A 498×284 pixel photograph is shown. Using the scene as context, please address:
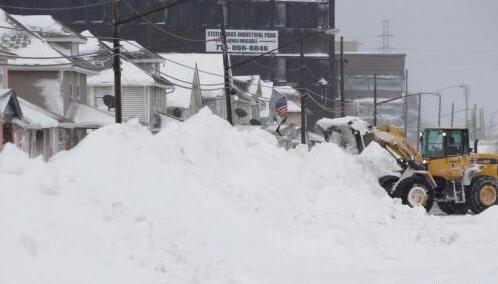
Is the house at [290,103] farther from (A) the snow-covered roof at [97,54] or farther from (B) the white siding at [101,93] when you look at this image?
(B) the white siding at [101,93]

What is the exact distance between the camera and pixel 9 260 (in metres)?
11.4

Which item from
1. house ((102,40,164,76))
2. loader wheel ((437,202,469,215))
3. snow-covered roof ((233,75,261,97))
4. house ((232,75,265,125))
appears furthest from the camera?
snow-covered roof ((233,75,261,97))

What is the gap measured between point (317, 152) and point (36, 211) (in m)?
15.7

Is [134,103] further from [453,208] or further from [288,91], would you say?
[288,91]

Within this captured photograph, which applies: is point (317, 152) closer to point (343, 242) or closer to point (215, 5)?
point (343, 242)

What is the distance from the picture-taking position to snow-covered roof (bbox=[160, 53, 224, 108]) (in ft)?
216

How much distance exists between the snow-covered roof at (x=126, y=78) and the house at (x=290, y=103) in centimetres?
2868

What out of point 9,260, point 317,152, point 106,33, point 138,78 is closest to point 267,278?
point 9,260

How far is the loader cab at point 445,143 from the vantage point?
36.1m

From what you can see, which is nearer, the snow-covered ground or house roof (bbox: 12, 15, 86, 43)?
the snow-covered ground

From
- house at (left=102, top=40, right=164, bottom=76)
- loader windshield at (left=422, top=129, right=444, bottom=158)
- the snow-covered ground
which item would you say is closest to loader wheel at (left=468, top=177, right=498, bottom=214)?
loader windshield at (left=422, top=129, right=444, bottom=158)

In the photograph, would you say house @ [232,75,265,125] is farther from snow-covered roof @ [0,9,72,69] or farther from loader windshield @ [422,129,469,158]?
loader windshield @ [422,129,469,158]

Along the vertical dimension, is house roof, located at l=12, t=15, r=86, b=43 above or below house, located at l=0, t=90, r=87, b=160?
above

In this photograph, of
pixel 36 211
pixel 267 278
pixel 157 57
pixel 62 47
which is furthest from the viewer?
pixel 157 57
